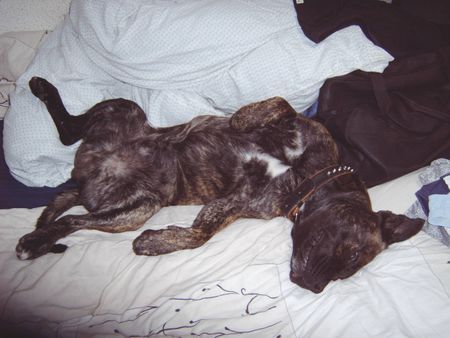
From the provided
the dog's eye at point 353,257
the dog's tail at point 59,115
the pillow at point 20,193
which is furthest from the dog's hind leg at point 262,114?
the pillow at point 20,193

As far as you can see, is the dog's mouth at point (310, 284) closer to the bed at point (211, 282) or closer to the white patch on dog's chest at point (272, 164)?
the bed at point (211, 282)

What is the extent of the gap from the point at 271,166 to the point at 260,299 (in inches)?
33.4

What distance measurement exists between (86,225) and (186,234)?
24.7 inches

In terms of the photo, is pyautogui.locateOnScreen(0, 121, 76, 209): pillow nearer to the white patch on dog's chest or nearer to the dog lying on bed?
the dog lying on bed

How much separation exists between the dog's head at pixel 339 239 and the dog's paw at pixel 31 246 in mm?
1448

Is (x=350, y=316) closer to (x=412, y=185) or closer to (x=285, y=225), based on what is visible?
(x=285, y=225)

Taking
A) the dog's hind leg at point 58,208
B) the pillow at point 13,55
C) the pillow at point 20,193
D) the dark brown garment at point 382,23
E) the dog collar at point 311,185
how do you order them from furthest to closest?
the pillow at point 13,55 < the pillow at point 20,193 < the dark brown garment at point 382,23 < the dog's hind leg at point 58,208 < the dog collar at point 311,185

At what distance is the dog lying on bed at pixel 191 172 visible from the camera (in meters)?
2.20

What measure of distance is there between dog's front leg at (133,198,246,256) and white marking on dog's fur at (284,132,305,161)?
1.74ft

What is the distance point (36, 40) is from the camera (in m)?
3.04

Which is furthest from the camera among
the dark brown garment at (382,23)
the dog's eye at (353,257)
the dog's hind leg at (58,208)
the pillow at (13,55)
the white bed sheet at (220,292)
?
the pillow at (13,55)

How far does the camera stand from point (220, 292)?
1964mm

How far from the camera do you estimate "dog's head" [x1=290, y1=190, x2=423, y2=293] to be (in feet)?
6.20

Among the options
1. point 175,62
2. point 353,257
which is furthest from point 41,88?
point 353,257
